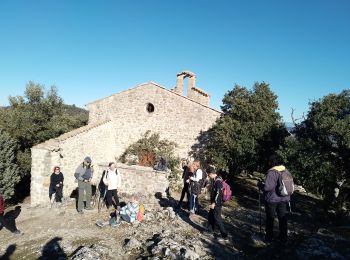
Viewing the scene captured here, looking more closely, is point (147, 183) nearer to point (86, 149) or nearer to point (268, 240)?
point (86, 149)

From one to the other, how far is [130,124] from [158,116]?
2179 mm

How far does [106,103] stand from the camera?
75.5ft

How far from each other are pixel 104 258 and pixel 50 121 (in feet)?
64.9

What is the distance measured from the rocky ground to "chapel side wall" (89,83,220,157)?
23.9 feet

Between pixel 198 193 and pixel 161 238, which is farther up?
pixel 198 193

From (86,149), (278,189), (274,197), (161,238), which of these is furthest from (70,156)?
(278,189)

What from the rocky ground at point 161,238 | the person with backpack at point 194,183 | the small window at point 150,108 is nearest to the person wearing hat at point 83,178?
the rocky ground at point 161,238

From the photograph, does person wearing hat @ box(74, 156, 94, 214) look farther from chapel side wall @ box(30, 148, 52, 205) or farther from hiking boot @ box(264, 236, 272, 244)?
hiking boot @ box(264, 236, 272, 244)

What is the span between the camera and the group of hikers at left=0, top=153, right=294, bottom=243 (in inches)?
348

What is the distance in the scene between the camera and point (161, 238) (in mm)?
9734

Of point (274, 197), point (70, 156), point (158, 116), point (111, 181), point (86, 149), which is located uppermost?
point (158, 116)

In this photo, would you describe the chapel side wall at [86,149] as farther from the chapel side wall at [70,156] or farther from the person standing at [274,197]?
the person standing at [274,197]

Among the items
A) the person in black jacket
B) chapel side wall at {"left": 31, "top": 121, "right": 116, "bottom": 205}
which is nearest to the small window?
chapel side wall at {"left": 31, "top": 121, "right": 116, "bottom": 205}

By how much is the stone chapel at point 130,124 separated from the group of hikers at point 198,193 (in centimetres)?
365
